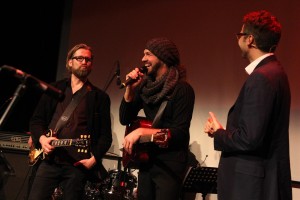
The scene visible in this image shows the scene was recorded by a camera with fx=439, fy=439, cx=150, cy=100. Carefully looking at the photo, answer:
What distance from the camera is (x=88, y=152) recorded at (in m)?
3.57

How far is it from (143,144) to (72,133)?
64cm

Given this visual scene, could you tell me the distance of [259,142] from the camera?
247 cm

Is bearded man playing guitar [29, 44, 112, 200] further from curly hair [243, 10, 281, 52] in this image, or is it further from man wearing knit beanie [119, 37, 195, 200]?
curly hair [243, 10, 281, 52]

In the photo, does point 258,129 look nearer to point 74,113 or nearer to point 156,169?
point 156,169

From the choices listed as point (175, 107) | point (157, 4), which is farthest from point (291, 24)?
point (175, 107)

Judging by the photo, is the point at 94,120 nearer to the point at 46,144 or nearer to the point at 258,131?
the point at 46,144

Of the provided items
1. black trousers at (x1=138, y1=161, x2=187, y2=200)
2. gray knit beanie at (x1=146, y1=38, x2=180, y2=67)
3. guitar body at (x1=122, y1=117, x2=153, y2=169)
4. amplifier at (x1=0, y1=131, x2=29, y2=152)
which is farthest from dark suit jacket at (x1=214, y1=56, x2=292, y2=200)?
amplifier at (x1=0, y1=131, x2=29, y2=152)

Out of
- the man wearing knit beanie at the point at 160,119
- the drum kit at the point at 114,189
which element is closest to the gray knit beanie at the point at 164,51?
the man wearing knit beanie at the point at 160,119

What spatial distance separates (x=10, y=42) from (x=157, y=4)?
7.83 ft

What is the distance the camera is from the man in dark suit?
8.14 feet

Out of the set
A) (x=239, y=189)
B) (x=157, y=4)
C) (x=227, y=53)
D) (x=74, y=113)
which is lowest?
(x=239, y=189)

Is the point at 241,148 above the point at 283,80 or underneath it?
underneath

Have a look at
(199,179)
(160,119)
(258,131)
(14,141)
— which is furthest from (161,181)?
(14,141)

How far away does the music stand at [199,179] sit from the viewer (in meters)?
4.59
